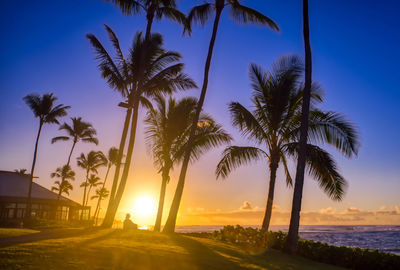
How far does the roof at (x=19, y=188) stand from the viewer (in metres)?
31.0

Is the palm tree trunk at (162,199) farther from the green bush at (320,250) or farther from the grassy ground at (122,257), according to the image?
the grassy ground at (122,257)

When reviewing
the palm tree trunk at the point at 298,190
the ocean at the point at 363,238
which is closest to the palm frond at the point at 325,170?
the palm tree trunk at the point at 298,190

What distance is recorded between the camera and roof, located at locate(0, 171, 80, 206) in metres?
31.0

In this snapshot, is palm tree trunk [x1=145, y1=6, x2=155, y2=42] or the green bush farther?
palm tree trunk [x1=145, y1=6, x2=155, y2=42]

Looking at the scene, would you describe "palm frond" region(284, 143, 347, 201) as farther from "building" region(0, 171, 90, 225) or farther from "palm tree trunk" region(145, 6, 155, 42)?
"building" region(0, 171, 90, 225)

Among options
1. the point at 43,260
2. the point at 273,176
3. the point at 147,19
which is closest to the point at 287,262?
the point at 273,176

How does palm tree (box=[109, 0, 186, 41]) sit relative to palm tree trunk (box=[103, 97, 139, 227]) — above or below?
above

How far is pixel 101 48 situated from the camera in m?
17.0

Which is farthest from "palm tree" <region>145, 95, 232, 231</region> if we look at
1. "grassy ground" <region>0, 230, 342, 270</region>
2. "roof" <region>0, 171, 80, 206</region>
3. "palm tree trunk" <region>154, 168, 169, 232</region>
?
"roof" <region>0, 171, 80, 206</region>

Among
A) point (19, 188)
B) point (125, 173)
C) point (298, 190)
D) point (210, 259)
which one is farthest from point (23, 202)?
point (298, 190)

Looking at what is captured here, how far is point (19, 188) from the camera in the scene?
32656 mm

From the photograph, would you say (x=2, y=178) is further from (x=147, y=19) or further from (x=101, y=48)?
(x=147, y=19)

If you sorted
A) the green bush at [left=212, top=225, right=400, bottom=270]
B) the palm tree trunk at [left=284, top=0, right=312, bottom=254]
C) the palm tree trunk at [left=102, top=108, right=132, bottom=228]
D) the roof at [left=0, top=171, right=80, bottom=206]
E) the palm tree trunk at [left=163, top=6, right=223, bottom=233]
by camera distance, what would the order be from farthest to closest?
the roof at [left=0, top=171, right=80, bottom=206]
the palm tree trunk at [left=102, top=108, right=132, bottom=228]
the palm tree trunk at [left=163, top=6, right=223, bottom=233]
the palm tree trunk at [left=284, top=0, right=312, bottom=254]
the green bush at [left=212, top=225, right=400, bottom=270]

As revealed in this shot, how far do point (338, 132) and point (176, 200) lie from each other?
24.5 feet
